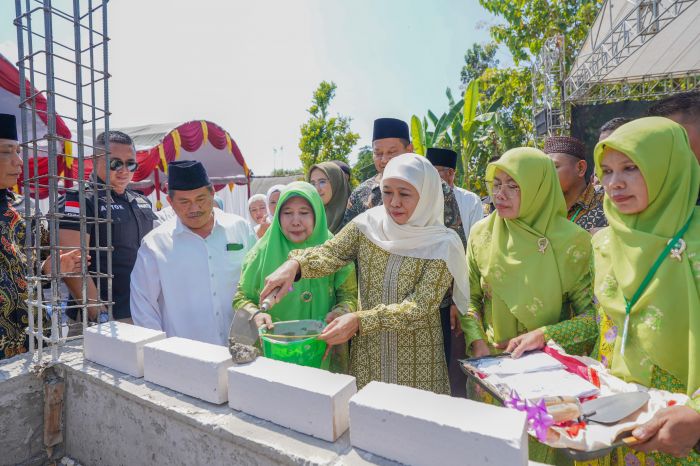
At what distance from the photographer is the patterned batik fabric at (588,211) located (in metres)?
2.59

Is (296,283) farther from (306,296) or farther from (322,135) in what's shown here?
(322,135)

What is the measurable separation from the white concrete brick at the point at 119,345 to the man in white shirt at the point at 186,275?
429 mm

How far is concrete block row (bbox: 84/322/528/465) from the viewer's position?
1.03m

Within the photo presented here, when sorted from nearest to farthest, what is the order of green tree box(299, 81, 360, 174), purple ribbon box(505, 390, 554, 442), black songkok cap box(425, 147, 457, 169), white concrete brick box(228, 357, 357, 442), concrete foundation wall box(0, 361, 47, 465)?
1. purple ribbon box(505, 390, 554, 442)
2. white concrete brick box(228, 357, 357, 442)
3. concrete foundation wall box(0, 361, 47, 465)
4. black songkok cap box(425, 147, 457, 169)
5. green tree box(299, 81, 360, 174)

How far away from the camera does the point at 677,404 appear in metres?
1.25

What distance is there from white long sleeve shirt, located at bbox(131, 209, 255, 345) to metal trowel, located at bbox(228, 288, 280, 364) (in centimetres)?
42

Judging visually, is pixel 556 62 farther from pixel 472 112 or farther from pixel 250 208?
pixel 250 208

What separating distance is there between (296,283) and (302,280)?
1.4 inches

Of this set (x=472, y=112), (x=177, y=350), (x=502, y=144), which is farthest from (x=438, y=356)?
(x=502, y=144)

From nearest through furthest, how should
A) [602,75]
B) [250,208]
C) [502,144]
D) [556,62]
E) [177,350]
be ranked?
[177,350], [250,208], [602,75], [556,62], [502,144]

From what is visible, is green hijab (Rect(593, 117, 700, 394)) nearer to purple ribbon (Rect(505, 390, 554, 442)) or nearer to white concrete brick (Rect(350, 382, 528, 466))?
purple ribbon (Rect(505, 390, 554, 442))

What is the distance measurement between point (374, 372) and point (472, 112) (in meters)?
10.4

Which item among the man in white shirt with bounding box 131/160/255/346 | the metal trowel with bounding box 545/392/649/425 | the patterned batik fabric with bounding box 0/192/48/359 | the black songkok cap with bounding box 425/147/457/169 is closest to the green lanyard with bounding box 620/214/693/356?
the metal trowel with bounding box 545/392/649/425

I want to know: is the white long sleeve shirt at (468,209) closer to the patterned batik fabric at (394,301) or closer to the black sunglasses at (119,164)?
the patterned batik fabric at (394,301)
